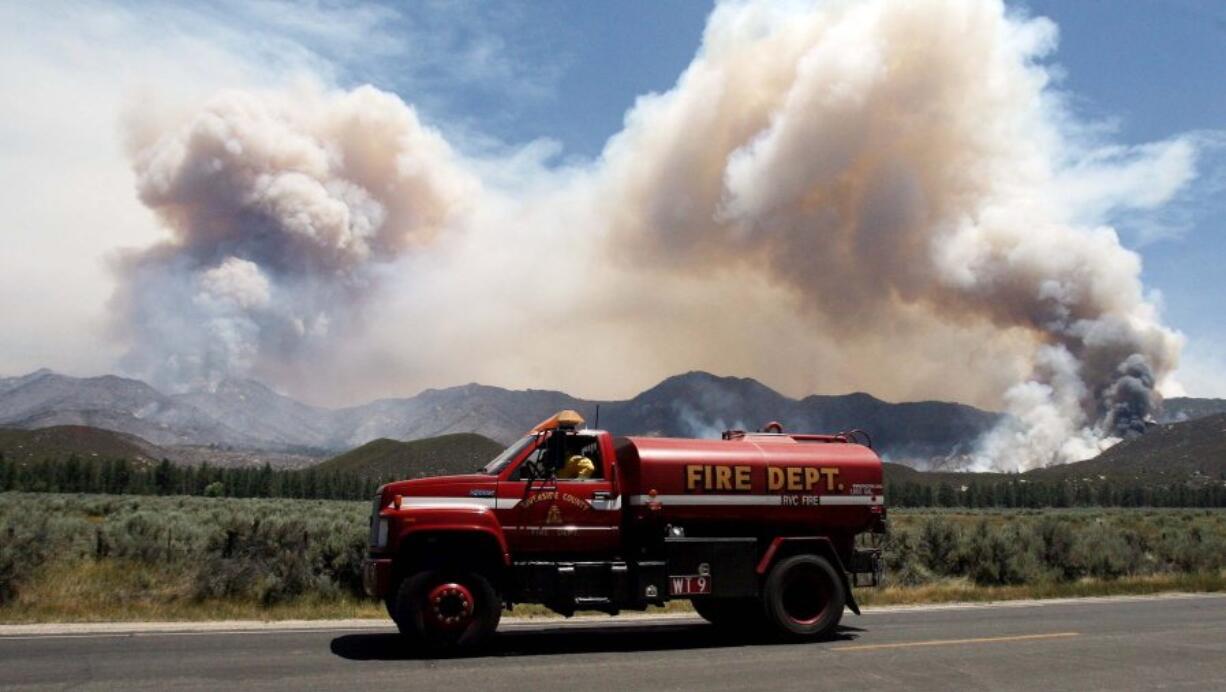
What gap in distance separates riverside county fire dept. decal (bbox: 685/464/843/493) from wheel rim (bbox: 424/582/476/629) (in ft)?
10.8

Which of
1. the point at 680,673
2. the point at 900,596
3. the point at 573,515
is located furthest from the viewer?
the point at 900,596

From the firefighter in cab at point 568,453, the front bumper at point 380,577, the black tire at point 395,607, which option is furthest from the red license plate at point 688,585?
the front bumper at point 380,577

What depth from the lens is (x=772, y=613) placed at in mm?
12969

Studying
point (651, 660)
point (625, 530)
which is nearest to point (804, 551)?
point (625, 530)

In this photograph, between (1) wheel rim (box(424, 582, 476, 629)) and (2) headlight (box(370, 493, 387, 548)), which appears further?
(2) headlight (box(370, 493, 387, 548))

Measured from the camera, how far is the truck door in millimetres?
12383

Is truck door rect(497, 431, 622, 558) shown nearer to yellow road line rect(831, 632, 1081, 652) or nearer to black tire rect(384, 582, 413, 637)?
black tire rect(384, 582, 413, 637)

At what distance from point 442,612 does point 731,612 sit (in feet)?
16.3

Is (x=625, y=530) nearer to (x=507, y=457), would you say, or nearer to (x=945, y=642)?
(x=507, y=457)

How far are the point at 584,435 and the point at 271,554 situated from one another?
8.14 m

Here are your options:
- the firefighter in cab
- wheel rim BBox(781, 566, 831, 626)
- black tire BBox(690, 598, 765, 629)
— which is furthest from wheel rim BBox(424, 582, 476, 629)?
wheel rim BBox(781, 566, 831, 626)

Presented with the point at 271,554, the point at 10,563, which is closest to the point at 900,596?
the point at 271,554

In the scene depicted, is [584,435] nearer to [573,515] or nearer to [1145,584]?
[573,515]

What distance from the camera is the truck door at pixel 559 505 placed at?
40.6 ft
